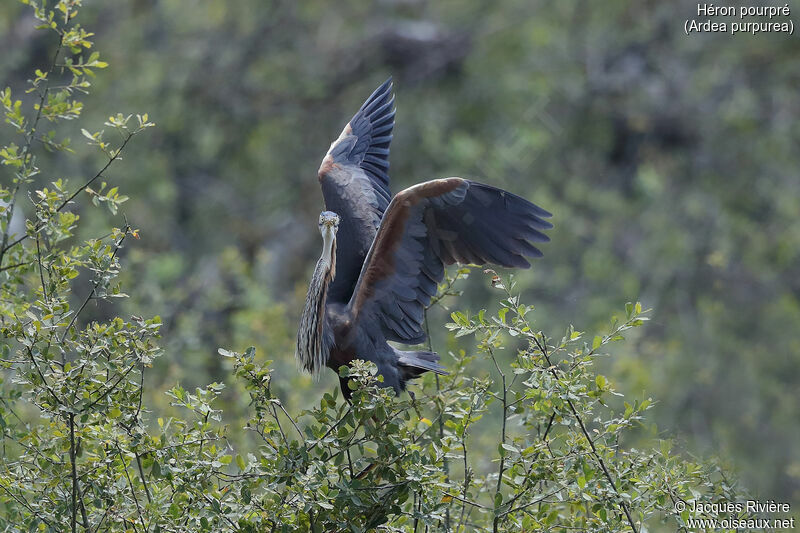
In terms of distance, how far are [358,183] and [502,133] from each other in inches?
291

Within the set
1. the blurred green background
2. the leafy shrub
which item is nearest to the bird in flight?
the leafy shrub

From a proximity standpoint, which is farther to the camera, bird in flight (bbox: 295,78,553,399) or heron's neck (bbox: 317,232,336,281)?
heron's neck (bbox: 317,232,336,281)

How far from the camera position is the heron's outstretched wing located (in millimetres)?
4566

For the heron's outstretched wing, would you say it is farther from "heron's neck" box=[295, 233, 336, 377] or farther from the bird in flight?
"heron's neck" box=[295, 233, 336, 377]

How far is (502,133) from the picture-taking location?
12477 mm

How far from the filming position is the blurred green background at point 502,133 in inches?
457

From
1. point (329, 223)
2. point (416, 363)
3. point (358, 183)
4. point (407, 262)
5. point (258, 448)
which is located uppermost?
point (358, 183)

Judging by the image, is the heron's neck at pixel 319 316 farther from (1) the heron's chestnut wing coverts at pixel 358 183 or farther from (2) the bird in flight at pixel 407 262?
(1) the heron's chestnut wing coverts at pixel 358 183

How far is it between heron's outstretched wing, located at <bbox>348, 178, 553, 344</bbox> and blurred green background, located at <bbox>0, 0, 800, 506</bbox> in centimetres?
601

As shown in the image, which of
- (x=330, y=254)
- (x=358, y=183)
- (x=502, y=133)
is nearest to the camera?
(x=330, y=254)

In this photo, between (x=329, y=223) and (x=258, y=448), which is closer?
(x=258, y=448)

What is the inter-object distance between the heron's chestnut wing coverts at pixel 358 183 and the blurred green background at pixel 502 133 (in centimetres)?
497

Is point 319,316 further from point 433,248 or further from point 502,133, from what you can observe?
point 502,133

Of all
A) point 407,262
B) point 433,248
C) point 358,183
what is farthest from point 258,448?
point 358,183
